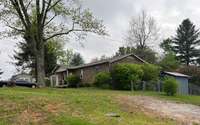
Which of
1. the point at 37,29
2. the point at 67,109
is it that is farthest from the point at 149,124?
the point at 37,29

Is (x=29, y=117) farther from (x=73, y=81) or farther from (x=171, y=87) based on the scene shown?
(x=73, y=81)

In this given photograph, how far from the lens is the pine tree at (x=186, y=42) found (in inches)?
2896

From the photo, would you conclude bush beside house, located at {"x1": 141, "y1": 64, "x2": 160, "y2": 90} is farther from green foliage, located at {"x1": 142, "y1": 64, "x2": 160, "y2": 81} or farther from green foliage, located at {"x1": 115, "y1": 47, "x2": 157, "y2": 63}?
green foliage, located at {"x1": 115, "y1": 47, "x2": 157, "y2": 63}

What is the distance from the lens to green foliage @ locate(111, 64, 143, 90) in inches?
1537

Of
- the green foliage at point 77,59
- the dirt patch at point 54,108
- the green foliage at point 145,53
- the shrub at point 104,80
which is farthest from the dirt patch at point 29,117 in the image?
the green foliage at point 77,59

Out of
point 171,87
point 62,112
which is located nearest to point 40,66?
point 171,87

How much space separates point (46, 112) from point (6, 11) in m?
22.7

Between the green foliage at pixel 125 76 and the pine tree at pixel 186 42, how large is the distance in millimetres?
34925

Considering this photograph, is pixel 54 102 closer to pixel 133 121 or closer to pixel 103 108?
pixel 103 108

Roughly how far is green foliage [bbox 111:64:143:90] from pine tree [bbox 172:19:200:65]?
34925mm

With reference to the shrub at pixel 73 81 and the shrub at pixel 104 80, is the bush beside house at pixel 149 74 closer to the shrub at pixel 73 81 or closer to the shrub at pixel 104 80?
the shrub at pixel 104 80

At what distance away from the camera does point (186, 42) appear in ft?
245

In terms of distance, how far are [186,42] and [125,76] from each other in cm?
3807

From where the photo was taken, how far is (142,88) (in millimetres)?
38906
